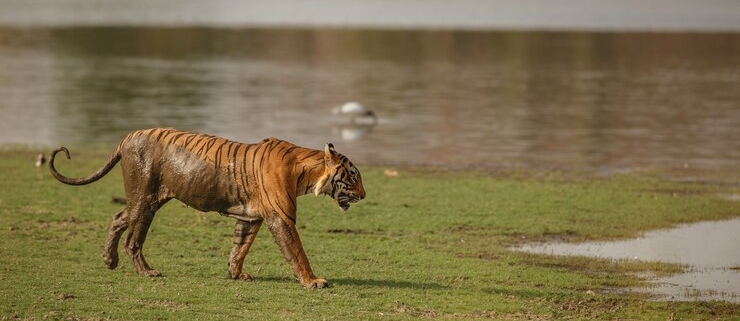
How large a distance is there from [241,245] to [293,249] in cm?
71

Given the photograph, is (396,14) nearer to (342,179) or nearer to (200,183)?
(200,183)

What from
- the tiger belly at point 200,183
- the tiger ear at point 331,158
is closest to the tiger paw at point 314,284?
the tiger belly at point 200,183

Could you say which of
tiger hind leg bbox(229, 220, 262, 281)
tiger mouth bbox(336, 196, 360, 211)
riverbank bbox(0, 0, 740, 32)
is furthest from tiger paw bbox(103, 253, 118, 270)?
riverbank bbox(0, 0, 740, 32)

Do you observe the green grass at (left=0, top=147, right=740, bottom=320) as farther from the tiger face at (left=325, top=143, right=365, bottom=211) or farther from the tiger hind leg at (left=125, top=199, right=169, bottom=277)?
the tiger face at (left=325, top=143, right=365, bottom=211)

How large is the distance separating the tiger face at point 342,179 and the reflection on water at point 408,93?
39.7 feet

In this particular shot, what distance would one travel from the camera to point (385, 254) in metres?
16.4

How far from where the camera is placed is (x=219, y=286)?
45.6ft

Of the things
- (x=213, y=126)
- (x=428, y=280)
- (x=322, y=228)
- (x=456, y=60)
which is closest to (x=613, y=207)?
(x=322, y=228)

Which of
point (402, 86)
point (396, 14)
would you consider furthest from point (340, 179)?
point (396, 14)

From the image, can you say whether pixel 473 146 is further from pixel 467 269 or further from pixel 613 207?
pixel 467 269

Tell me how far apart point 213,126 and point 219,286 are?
18932mm

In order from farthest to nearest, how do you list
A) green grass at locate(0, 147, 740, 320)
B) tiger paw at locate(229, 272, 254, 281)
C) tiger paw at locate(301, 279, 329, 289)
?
tiger paw at locate(229, 272, 254, 281), tiger paw at locate(301, 279, 329, 289), green grass at locate(0, 147, 740, 320)

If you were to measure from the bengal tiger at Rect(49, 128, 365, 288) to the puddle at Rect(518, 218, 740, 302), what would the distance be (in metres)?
3.74

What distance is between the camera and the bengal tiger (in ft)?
44.9
